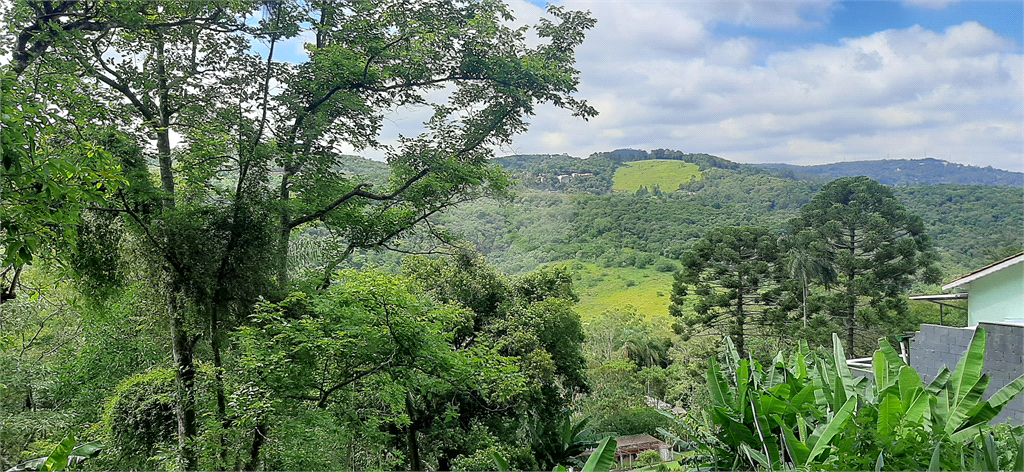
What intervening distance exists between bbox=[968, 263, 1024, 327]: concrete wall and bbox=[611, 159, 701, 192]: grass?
265 cm

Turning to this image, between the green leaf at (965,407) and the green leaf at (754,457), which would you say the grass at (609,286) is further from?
the green leaf at (965,407)

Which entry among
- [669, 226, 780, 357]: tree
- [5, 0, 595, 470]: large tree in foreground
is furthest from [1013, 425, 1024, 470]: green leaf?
[669, 226, 780, 357]: tree

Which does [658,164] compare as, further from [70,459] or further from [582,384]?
[70,459]

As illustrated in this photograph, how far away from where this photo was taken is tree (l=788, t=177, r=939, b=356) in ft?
25.1

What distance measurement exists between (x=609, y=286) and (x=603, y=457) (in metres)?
4.63

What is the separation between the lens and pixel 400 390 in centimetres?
282

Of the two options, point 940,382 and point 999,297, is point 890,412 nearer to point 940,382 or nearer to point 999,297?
point 940,382

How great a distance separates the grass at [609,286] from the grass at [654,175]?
0.91 m

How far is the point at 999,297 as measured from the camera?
3.19m

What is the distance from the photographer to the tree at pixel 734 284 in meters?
7.61

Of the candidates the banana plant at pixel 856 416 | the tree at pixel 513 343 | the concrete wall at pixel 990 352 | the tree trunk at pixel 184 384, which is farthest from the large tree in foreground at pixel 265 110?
the concrete wall at pixel 990 352

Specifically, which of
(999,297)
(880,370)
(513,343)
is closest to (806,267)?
(999,297)

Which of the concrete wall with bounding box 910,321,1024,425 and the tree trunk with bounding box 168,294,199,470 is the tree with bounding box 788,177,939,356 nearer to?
the concrete wall with bounding box 910,321,1024,425

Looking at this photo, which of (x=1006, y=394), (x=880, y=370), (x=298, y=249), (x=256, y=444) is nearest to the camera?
(x=1006, y=394)
